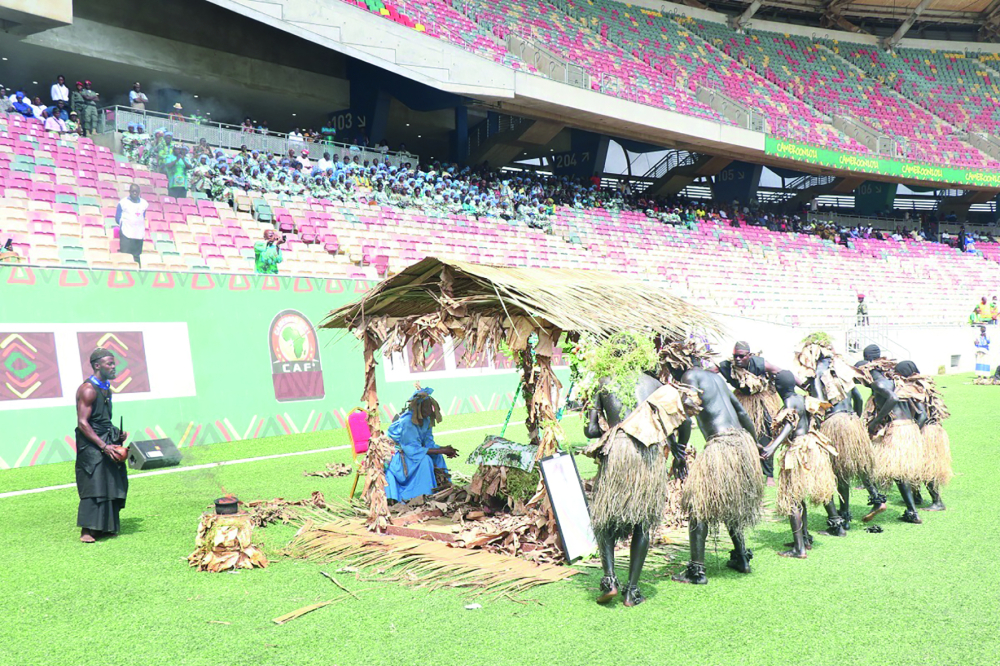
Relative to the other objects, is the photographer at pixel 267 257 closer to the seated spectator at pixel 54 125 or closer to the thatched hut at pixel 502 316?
the seated spectator at pixel 54 125

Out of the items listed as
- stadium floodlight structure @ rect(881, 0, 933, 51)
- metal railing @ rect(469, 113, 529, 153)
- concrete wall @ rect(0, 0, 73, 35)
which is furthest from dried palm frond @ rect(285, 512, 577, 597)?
stadium floodlight structure @ rect(881, 0, 933, 51)

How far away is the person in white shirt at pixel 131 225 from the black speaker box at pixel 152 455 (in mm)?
4007

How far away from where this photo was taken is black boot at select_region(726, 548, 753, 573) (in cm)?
650

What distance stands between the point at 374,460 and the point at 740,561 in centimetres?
341

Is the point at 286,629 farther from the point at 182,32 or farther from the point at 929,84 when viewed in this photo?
the point at 929,84

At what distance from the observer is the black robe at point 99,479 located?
7.43 metres

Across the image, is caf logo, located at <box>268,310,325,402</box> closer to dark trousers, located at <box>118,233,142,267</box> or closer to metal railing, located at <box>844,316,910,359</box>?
dark trousers, located at <box>118,233,142,267</box>

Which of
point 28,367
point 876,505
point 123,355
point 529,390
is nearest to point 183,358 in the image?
point 123,355

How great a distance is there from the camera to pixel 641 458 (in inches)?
225

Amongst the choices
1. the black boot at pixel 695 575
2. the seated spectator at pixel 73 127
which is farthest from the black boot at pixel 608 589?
the seated spectator at pixel 73 127

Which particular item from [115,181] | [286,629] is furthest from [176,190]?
[286,629]

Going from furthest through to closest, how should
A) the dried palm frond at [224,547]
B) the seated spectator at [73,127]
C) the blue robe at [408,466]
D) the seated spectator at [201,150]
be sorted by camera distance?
the seated spectator at [201,150] → the seated spectator at [73,127] → the blue robe at [408,466] → the dried palm frond at [224,547]

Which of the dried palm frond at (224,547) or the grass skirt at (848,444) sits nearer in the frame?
the dried palm frond at (224,547)

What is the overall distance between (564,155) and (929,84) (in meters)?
22.0
